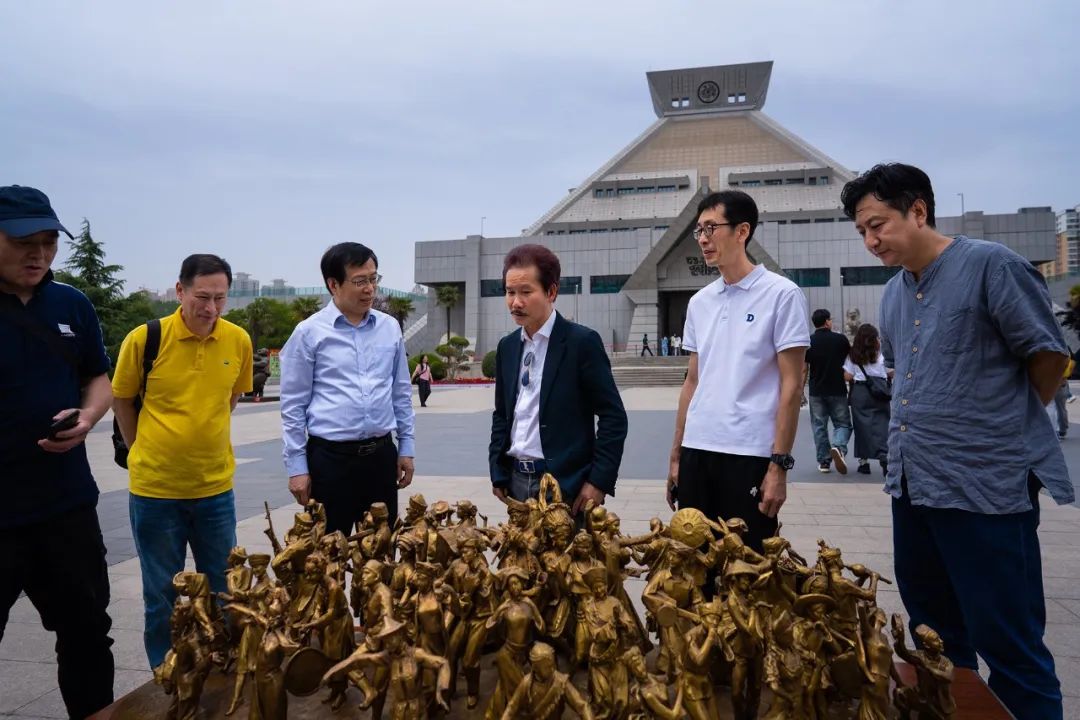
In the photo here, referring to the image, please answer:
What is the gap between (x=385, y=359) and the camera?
3271mm

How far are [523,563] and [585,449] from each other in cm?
62

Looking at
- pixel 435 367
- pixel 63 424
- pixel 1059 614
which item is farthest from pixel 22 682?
pixel 435 367

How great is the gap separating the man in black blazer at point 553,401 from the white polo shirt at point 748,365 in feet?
1.15

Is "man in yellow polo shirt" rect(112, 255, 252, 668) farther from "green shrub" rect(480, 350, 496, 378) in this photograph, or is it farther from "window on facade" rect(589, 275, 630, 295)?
"window on facade" rect(589, 275, 630, 295)

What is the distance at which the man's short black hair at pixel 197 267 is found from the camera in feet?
9.07

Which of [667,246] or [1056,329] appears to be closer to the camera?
[1056,329]

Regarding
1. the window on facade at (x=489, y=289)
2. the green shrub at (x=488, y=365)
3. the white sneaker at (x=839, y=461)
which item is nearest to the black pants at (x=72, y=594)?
the white sneaker at (x=839, y=461)

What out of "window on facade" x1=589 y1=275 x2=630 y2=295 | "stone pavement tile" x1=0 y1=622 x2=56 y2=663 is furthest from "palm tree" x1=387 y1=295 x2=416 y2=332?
"stone pavement tile" x1=0 y1=622 x2=56 y2=663

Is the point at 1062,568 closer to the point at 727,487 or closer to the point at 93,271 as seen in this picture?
the point at 727,487

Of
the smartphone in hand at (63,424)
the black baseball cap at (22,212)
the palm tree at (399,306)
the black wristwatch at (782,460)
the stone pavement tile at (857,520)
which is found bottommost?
the stone pavement tile at (857,520)

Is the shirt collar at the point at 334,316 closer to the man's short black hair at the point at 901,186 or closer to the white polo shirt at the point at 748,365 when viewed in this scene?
the white polo shirt at the point at 748,365

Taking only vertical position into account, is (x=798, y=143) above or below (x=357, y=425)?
above

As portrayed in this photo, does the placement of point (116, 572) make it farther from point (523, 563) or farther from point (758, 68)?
point (758, 68)

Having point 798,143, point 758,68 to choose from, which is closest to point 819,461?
point 798,143
